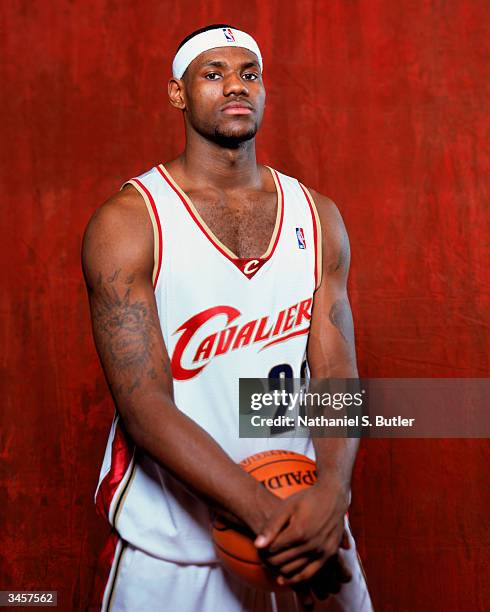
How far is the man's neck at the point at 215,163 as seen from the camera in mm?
2146

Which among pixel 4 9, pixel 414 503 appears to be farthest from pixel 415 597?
pixel 4 9

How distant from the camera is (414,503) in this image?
3.04m

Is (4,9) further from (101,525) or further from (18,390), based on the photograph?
(101,525)

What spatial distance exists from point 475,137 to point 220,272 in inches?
61.0

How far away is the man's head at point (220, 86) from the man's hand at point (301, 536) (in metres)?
0.88

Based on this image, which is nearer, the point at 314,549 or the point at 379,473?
the point at 314,549

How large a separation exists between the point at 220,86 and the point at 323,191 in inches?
42.9

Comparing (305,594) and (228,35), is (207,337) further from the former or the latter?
(228,35)

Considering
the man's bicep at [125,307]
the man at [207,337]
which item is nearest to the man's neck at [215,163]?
the man at [207,337]

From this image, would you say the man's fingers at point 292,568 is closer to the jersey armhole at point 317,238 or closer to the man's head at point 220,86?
the jersey armhole at point 317,238

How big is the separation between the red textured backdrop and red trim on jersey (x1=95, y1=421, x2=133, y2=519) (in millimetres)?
1037

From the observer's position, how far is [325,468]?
1832 millimetres

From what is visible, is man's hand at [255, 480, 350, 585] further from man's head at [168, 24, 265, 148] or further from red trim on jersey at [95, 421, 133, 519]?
man's head at [168, 24, 265, 148]

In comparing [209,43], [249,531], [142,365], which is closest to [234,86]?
[209,43]
